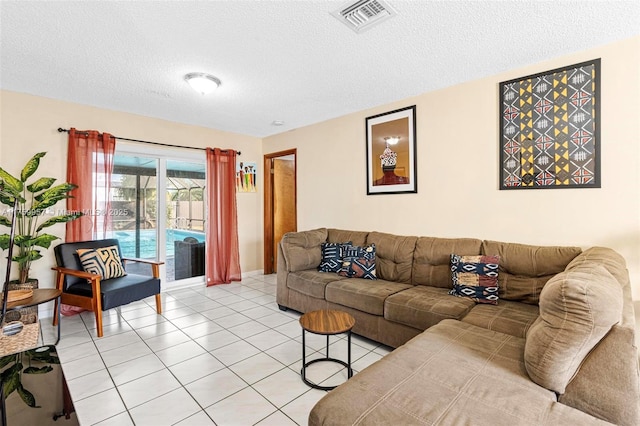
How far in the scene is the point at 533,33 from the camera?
2178 millimetres

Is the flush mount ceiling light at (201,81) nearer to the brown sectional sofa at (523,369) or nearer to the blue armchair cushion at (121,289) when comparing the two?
the blue armchair cushion at (121,289)

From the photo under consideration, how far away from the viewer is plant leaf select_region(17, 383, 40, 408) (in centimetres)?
120

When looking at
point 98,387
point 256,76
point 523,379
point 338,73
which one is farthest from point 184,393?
point 338,73

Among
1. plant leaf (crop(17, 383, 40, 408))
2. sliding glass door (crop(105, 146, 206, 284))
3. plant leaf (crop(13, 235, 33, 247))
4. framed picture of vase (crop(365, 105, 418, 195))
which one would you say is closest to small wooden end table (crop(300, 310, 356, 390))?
plant leaf (crop(17, 383, 40, 408))

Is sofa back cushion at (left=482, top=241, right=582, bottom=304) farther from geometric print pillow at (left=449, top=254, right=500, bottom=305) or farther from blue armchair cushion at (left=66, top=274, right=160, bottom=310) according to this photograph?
blue armchair cushion at (left=66, top=274, right=160, bottom=310)

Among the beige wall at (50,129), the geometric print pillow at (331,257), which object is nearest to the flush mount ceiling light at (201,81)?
the beige wall at (50,129)

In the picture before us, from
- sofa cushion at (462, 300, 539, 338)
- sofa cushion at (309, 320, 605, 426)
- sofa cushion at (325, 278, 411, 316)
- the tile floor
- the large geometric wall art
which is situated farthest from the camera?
sofa cushion at (325, 278, 411, 316)

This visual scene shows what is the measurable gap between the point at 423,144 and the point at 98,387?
3.50m

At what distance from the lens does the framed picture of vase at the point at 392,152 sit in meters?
3.42

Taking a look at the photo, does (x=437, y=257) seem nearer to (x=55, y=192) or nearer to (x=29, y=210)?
(x=55, y=192)

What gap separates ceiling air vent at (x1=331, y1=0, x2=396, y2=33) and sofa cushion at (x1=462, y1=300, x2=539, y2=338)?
6.93ft

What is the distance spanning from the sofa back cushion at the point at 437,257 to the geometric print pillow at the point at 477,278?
0.48 feet

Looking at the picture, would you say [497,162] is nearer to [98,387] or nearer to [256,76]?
[256,76]

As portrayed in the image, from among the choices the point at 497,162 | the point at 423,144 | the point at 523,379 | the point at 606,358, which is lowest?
the point at 523,379
